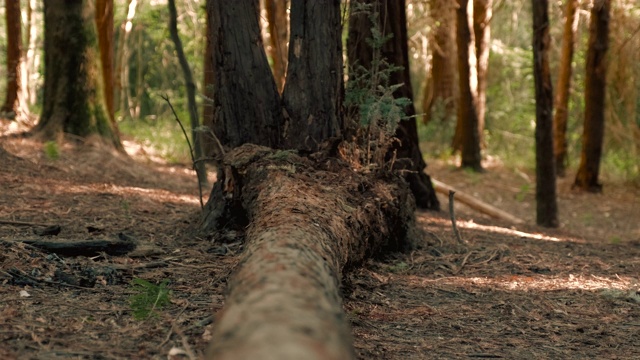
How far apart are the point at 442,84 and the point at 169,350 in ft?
68.7

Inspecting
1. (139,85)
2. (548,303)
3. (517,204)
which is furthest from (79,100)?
(139,85)

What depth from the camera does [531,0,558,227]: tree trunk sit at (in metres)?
12.0

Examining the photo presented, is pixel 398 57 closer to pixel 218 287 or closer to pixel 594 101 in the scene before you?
pixel 218 287

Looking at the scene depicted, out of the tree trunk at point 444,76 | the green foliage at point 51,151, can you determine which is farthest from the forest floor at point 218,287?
the tree trunk at point 444,76

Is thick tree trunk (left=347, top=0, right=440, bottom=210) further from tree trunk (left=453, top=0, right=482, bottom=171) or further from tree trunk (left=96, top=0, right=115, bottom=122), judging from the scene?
tree trunk (left=96, top=0, right=115, bottom=122)

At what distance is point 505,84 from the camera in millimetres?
28422

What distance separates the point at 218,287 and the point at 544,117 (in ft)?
26.3

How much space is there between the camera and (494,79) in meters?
27.9

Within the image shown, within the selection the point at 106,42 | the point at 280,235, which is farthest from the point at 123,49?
the point at 280,235

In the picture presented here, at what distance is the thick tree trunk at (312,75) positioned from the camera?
290 inches

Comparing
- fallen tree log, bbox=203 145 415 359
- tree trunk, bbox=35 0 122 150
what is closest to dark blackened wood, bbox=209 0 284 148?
fallen tree log, bbox=203 145 415 359

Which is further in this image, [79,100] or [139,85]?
[139,85]

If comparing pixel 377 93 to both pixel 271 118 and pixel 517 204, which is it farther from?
pixel 517 204

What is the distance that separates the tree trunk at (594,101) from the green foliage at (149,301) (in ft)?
45.9
